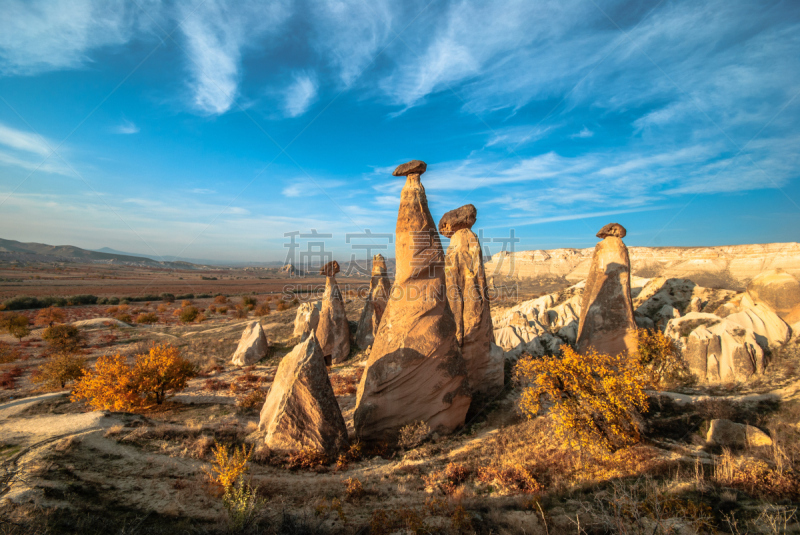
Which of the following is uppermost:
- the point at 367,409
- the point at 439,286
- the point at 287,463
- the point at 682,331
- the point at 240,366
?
the point at 439,286

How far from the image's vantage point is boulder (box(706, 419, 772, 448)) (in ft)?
20.4

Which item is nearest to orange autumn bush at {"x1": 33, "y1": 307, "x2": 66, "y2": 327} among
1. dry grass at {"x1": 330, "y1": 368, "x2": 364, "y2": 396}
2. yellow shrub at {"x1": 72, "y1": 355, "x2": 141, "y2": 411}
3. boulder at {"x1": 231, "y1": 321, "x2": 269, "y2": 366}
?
boulder at {"x1": 231, "y1": 321, "x2": 269, "y2": 366}

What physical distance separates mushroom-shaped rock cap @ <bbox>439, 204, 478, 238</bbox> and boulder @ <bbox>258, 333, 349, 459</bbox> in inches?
278

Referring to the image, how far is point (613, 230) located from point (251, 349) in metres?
18.4

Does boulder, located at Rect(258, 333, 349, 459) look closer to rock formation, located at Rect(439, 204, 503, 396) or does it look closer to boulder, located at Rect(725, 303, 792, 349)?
rock formation, located at Rect(439, 204, 503, 396)

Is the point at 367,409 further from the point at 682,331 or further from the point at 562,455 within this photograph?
the point at 682,331

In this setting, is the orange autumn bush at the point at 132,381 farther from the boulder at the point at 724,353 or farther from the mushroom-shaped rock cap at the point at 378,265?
the boulder at the point at 724,353

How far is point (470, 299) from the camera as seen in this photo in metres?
11.4

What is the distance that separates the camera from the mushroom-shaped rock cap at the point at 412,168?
886cm

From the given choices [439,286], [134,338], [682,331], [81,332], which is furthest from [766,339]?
[81,332]

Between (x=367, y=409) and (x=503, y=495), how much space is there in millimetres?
3598

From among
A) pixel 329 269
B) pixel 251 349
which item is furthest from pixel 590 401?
pixel 251 349

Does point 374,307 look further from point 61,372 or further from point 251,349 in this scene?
point 61,372

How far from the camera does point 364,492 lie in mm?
5676
